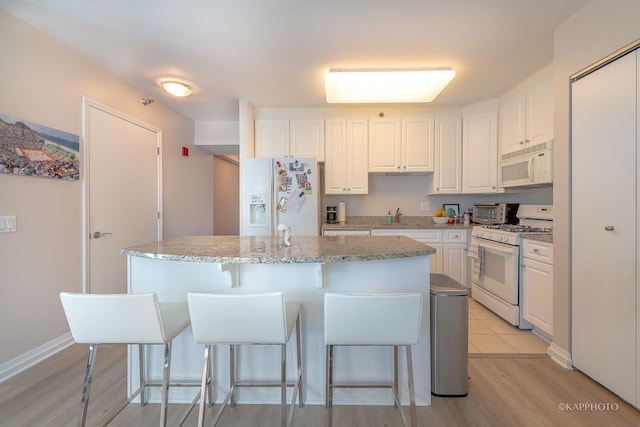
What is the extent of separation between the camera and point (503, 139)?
3.36 meters

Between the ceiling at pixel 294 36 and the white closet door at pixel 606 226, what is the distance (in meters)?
0.70

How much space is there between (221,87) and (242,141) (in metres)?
0.65

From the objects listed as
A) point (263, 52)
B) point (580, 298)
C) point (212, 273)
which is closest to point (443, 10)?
point (263, 52)

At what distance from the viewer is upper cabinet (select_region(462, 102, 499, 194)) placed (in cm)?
349

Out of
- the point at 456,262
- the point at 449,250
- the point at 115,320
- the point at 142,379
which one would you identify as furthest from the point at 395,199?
the point at 115,320

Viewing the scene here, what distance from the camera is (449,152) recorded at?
375 centimetres

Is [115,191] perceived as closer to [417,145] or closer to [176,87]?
[176,87]

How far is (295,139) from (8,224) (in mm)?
2784

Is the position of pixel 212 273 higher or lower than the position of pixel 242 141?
lower

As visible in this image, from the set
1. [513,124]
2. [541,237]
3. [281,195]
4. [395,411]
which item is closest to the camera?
[395,411]

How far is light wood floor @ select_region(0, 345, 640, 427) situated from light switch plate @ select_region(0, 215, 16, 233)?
0.99 meters

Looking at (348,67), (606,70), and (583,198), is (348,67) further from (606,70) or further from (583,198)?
(583,198)

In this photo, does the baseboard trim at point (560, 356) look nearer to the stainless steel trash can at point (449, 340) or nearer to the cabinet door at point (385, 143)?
the stainless steel trash can at point (449, 340)

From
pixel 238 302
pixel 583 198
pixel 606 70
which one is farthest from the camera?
pixel 583 198
